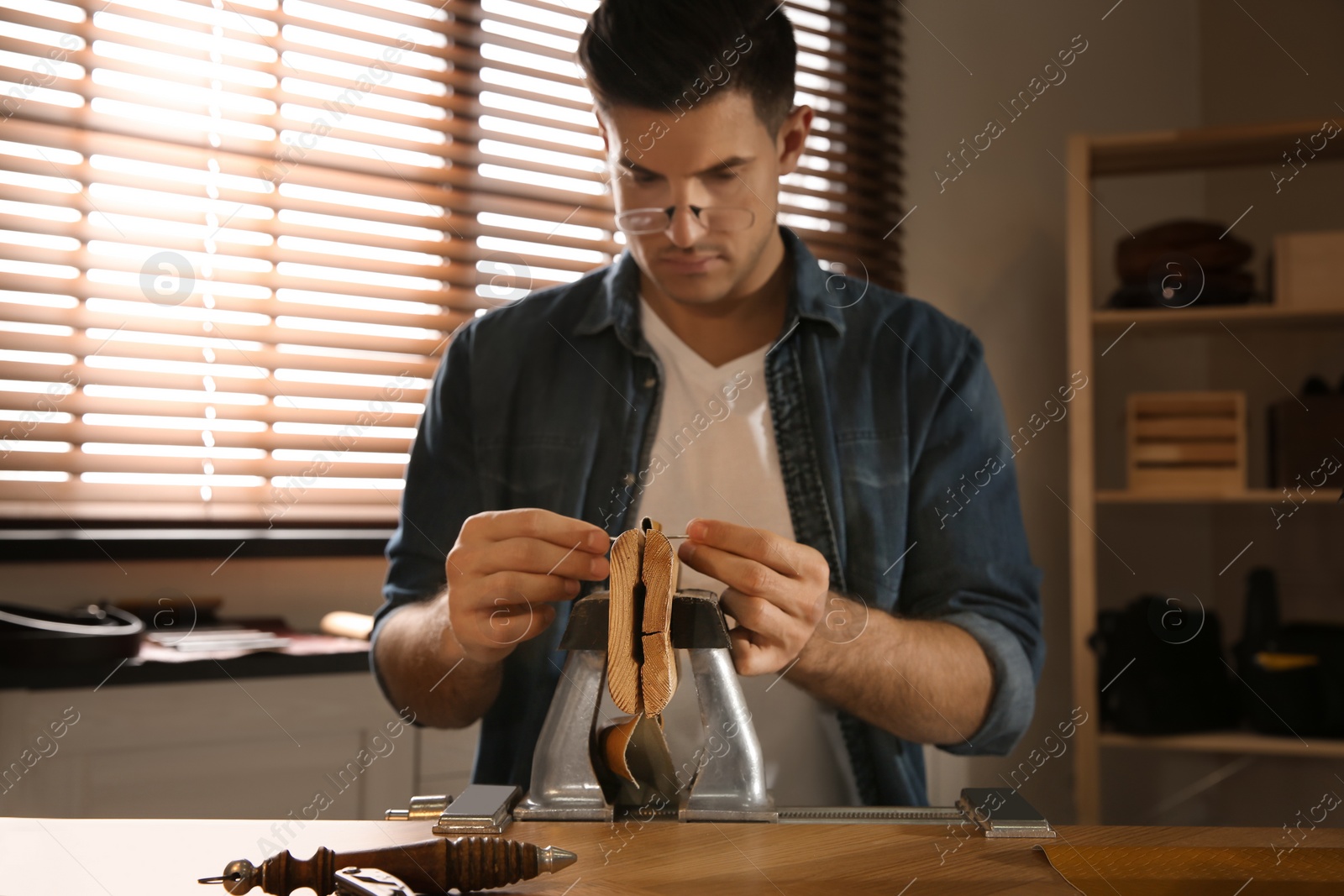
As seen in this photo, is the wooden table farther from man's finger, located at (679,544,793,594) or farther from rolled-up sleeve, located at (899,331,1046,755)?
rolled-up sleeve, located at (899,331,1046,755)

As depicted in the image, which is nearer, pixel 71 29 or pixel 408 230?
pixel 71 29

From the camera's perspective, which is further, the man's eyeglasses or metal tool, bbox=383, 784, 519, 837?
the man's eyeglasses

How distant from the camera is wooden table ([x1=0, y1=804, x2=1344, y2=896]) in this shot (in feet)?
1.47

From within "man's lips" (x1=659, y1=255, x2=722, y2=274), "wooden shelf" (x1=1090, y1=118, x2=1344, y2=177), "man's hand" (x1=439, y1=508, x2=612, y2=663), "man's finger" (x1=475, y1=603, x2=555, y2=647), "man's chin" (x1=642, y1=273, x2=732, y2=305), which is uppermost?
"wooden shelf" (x1=1090, y1=118, x2=1344, y2=177)

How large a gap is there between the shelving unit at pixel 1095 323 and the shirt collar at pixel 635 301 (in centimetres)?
83

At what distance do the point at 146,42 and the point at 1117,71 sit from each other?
1771 mm

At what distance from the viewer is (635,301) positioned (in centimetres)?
107

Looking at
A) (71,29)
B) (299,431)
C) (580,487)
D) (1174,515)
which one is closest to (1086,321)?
(1174,515)

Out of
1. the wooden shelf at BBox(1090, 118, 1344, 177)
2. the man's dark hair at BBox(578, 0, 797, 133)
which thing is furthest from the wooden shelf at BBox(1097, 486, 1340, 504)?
the man's dark hair at BBox(578, 0, 797, 133)

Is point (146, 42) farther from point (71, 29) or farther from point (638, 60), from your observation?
point (638, 60)

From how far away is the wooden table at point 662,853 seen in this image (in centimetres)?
45

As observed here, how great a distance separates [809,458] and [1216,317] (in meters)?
1.05

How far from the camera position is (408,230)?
153 cm

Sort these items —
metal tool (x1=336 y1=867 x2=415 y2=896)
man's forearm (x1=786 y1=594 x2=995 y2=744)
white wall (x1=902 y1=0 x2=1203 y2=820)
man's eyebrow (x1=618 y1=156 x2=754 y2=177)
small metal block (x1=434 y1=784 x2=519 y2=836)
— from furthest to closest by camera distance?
white wall (x1=902 y1=0 x2=1203 y2=820) < man's eyebrow (x1=618 y1=156 x2=754 y2=177) < man's forearm (x1=786 y1=594 x2=995 y2=744) < small metal block (x1=434 y1=784 x2=519 y2=836) < metal tool (x1=336 y1=867 x2=415 y2=896)
